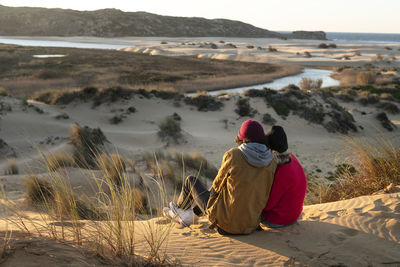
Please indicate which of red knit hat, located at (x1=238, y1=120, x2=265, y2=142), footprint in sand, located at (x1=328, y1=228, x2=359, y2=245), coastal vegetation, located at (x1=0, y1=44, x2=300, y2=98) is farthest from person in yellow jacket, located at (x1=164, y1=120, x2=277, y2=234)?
coastal vegetation, located at (x1=0, y1=44, x2=300, y2=98)

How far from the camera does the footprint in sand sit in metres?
3.45

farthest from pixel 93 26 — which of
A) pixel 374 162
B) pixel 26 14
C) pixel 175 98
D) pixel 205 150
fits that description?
pixel 374 162

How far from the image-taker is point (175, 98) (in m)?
16.5

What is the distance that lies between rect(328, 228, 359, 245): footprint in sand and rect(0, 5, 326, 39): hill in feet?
292

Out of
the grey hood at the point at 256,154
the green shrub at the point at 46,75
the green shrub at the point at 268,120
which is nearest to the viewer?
the grey hood at the point at 256,154

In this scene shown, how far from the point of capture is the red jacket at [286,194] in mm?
3510

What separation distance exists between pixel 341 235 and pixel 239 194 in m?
1.30

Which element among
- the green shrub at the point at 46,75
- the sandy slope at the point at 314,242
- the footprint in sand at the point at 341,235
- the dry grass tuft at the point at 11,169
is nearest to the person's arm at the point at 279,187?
the sandy slope at the point at 314,242

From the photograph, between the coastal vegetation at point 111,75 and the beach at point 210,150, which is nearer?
the beach at point 210,150

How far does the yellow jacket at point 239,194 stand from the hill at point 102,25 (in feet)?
291

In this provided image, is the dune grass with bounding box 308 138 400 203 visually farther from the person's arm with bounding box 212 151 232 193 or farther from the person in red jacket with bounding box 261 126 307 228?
the person's arm with bounding box 212 151 232 193

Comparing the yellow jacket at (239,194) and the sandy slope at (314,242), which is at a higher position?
the yellow jacket at (239,194)

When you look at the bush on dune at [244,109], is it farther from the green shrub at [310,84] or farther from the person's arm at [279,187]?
the person's arm at [279,187]

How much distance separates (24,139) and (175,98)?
25.6 feet
